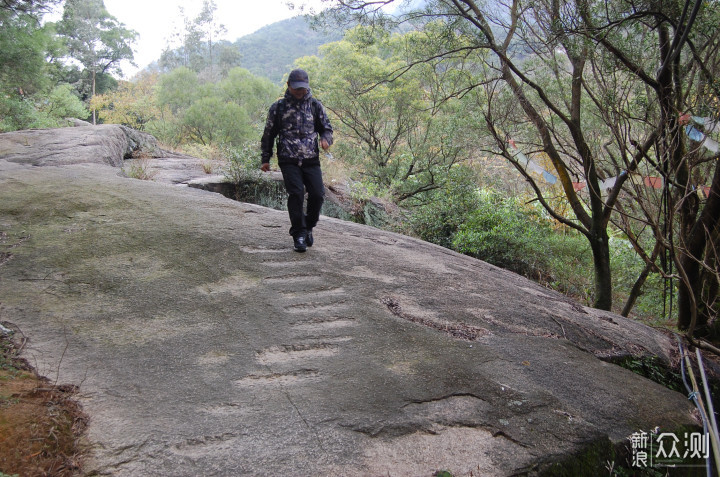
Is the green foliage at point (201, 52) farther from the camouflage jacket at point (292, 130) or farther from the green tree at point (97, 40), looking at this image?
the camouflage jacket at point (292, 130)

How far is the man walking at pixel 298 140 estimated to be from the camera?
4.57m

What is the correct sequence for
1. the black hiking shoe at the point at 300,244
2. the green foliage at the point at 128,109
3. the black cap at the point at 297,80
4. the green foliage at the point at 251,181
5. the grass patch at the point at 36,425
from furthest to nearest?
the green foliage at the point at 128,109, the green foliage at the point at 251,181, the black hiking shoe at the point at 300,244, the black cap at the point at 297,80, the grass patch at the point at 36,425

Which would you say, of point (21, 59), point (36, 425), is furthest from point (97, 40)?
point (36, 425)

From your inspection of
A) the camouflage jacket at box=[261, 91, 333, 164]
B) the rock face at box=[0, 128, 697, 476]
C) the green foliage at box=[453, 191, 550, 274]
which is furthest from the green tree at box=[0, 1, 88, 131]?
the green foliage at box=[453, 191, 550, 274]

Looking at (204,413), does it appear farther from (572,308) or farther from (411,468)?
(572,308)

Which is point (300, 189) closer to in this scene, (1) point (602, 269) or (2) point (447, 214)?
(1) point (602, 269)

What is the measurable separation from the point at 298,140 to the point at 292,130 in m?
0.11

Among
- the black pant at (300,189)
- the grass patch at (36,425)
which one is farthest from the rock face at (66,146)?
the grass patch at (36,425)

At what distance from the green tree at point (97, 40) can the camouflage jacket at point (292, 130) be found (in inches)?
1439

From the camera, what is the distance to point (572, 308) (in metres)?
4.95

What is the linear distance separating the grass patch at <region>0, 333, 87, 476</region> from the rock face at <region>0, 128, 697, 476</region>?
0.09m

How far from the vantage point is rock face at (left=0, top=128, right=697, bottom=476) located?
234 cm

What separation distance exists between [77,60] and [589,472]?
141ft

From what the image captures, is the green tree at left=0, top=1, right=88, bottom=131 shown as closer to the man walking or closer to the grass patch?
the man walking
